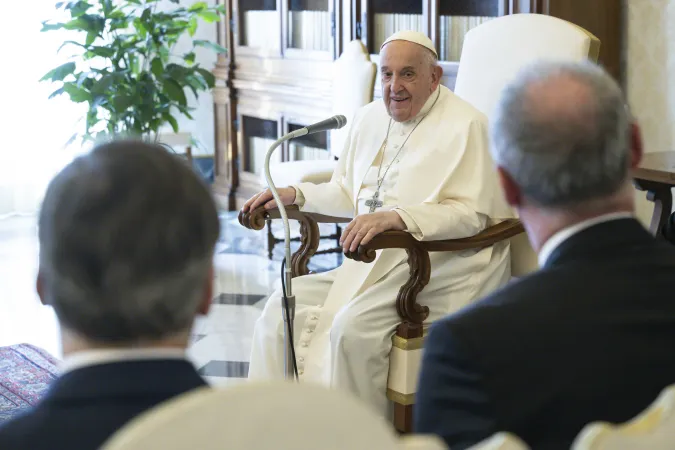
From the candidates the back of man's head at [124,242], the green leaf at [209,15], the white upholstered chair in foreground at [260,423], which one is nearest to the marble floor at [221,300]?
the green leaf at [209,15]

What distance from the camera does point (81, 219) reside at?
3.29 feet

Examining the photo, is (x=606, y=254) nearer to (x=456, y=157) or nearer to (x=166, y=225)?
(x=166, y=225)

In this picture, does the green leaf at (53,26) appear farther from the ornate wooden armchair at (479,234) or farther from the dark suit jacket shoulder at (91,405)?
the dark suit jacket shoulder at (91,405)

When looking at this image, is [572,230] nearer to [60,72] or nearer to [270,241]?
[270,241]

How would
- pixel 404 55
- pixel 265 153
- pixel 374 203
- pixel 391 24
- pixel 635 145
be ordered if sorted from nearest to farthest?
1. pixel 635 145
2. pixel 404 55
3. pixel 374 203
4. pixel 391 24
5. pixel 265 153

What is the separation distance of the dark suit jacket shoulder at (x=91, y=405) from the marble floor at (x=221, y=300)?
285cm

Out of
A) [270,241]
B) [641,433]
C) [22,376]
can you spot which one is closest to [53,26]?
[270,241]

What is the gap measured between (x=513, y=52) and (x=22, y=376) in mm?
2323

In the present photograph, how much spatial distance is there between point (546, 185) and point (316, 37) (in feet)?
16.5

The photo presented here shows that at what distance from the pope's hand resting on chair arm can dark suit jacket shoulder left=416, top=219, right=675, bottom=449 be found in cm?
152

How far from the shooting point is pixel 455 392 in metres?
1.34

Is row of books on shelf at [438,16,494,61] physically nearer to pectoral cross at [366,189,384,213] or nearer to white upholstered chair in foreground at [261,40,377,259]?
white upholstered chair in foreground at [261,40,377,259]

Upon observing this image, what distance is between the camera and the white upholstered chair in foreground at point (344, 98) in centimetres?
500

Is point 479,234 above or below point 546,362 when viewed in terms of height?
below
